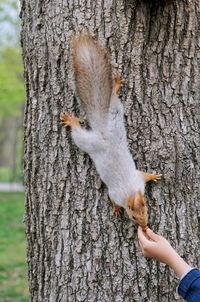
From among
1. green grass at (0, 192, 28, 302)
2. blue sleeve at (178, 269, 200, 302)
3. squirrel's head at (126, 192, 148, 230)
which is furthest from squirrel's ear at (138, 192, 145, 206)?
green grass at (0, 192, 28, 302)

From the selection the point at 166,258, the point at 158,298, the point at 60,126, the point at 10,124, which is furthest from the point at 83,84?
the point at 10,124

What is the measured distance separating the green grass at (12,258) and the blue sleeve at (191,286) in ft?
12.1

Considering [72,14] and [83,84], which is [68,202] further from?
[72,14]

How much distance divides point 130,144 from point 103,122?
0.13m

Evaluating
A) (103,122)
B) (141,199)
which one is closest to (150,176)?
(141,199)

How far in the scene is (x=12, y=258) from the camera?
7.09 m

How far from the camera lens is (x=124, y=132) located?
6.34 feet

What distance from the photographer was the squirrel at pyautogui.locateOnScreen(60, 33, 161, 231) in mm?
1887

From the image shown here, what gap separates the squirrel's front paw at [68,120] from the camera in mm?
1949

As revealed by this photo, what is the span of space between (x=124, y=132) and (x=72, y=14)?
1.59 feet

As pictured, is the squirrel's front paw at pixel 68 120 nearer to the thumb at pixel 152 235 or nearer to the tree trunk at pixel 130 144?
the tree trunk at pixel 130 144

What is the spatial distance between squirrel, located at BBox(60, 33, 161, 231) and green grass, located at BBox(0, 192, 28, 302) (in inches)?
142

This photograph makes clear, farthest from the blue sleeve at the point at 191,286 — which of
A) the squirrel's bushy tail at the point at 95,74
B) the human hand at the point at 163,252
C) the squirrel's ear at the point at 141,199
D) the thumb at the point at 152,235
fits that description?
the squirrel's bushy tail at the point at 95,74

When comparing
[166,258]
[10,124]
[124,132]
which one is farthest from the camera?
[10,124]
